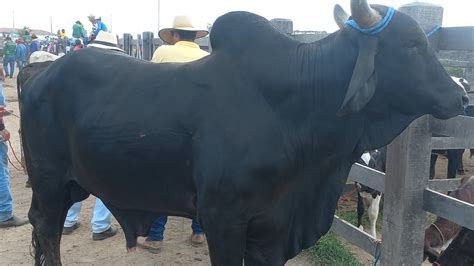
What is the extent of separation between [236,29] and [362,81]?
0.73 meters

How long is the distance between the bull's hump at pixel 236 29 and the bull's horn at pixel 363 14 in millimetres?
495

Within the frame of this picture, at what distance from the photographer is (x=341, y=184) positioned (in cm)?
263

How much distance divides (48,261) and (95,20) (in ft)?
26.8

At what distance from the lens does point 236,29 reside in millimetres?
2547

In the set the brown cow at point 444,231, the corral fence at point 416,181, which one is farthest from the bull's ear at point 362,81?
the brown cow at point 444,231

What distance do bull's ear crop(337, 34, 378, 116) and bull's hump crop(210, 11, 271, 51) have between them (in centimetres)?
55

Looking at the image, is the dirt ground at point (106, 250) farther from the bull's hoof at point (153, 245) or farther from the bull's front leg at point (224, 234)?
the bull's front leg at point (224, 234)

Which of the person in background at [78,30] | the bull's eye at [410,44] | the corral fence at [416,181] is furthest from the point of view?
the person in background at [78,30]

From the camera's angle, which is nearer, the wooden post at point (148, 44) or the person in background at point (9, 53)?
the wooden post at point (148, 44)

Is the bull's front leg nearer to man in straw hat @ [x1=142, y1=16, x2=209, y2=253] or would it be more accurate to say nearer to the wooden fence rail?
the wooden fence rail

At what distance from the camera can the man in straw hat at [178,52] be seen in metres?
4.46

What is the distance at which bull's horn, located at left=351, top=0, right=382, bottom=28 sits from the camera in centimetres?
220

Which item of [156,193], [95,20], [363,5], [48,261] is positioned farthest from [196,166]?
[95,20]

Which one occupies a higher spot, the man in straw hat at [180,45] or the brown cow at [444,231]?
the man in straw hat at [180,45]
